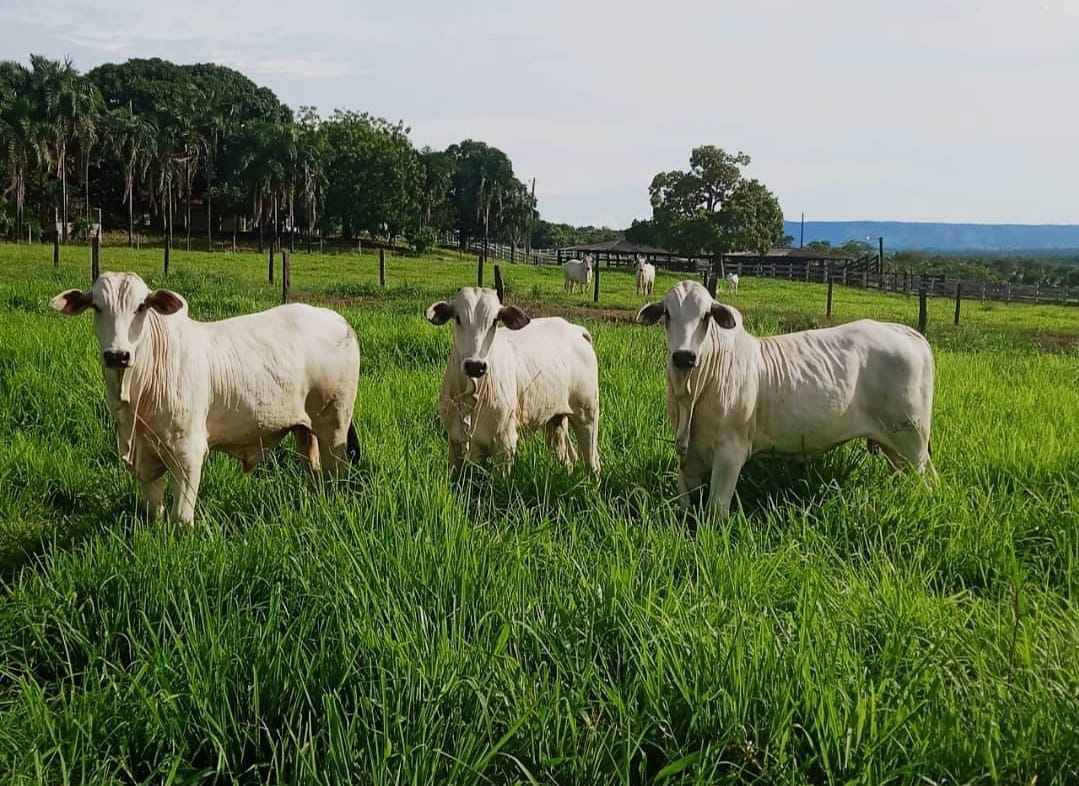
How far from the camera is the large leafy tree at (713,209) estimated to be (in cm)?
5434

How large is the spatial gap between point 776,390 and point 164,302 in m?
3.41

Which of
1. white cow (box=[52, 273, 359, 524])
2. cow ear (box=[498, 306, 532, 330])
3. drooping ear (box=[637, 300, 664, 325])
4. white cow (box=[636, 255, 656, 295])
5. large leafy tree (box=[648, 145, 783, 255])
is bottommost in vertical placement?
white cow (box=[52, 273, 359, 524])

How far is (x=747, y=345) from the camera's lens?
17.9 feet

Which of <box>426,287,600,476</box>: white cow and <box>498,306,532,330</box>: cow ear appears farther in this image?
<box>498,306,532,330</box>: cow ear

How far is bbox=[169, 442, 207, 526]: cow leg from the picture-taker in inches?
196

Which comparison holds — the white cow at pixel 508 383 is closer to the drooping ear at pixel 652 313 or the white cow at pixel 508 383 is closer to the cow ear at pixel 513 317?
the cow ear at pixel 513 317

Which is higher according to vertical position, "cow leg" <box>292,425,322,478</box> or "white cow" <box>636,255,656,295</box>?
"white cow" <box>636,255,656,295</box>

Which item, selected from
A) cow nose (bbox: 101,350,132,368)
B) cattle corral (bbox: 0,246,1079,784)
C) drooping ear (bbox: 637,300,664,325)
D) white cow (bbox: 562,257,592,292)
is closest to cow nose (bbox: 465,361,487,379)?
cattle corral (bbox: 0,246,1079,784)

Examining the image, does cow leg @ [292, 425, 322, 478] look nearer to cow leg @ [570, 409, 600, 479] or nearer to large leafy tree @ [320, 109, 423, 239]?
cow leg @ [570, 409, 600, 479]

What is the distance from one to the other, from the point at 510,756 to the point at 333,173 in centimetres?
6726

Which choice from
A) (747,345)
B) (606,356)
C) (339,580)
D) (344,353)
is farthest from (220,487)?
(606,356)

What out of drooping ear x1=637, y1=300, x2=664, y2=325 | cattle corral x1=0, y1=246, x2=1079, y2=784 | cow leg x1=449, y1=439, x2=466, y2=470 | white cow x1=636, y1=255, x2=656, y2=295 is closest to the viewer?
cattle corral x1=0, y1=246, x2=1079, y2=784

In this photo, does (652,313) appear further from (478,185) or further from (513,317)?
(478,185)

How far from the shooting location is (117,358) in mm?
4586
